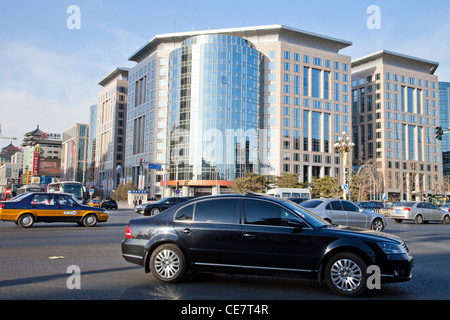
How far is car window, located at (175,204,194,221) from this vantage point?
7.01 meters

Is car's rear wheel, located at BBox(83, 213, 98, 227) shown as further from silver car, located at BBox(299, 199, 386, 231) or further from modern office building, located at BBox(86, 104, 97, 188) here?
modern office building, located at BBox(86, 104, 97, 188)

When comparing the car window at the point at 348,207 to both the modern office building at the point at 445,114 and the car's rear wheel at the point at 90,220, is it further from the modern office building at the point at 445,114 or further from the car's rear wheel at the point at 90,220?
the modern office building at the point at 445,114

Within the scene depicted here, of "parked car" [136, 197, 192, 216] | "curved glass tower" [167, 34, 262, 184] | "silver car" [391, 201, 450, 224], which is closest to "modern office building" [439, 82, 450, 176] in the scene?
"curved glass tower" [167, 34, 262, 184]

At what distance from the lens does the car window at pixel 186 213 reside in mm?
7012

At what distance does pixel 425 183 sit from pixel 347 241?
347ft

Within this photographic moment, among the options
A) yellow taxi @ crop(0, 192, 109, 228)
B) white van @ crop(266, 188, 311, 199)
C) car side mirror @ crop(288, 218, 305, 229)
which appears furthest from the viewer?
white van @ crop(266, 188, 311, 199)

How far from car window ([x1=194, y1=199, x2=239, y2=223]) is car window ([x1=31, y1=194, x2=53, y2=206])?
43.3 ft

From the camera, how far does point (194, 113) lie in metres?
83.0

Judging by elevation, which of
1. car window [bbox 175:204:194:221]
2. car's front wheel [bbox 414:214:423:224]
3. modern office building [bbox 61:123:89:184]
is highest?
modern office building [bbox 61:123:89:184]

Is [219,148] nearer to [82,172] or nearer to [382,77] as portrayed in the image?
[382,77]

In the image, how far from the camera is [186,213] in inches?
278

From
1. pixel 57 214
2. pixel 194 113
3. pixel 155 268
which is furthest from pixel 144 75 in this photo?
pixel 155 268

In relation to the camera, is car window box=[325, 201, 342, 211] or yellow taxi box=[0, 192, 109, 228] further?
yellow taxi box=[0, 192, 109, 228]

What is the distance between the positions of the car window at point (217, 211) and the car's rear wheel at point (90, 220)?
44.9 feet
